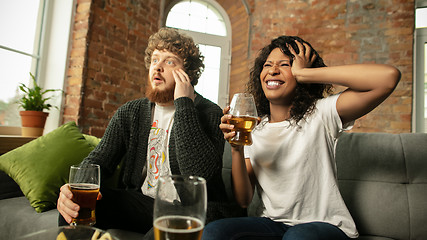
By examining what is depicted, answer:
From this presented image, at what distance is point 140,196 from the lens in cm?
127

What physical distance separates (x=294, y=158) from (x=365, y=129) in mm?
2744

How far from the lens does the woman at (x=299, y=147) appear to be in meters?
0.97

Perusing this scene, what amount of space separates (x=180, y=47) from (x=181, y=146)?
1.98 ft

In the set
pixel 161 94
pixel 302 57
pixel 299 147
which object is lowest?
pixel 299 147

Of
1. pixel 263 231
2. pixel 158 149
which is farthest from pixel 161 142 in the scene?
pixel 263 231

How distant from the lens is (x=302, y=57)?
47.0 inches

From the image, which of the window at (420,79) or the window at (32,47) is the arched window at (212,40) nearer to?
the window at (32,47)

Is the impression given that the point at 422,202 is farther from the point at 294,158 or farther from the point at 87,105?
the point at 87,105

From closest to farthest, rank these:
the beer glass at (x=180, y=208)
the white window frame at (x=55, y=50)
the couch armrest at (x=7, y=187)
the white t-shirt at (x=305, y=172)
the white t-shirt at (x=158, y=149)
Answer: the beer glass at (x=180, y=208) → the white t-shirt at (x=305, y=172) → the white t-shirt at (x=158, y=149) → the couch armrest at (x=7, y=187) → the white window frame at (x=55, y=50)

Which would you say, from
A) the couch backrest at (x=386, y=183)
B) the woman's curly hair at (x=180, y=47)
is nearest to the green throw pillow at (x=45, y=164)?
the woman's curly hair at (x=180, y=47)

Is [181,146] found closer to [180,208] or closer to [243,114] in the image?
[243,114]

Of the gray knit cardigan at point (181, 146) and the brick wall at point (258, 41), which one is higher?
the brick wall at point (258, 41)

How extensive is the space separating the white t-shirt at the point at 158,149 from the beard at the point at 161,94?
6 cm

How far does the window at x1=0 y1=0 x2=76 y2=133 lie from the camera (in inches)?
100
